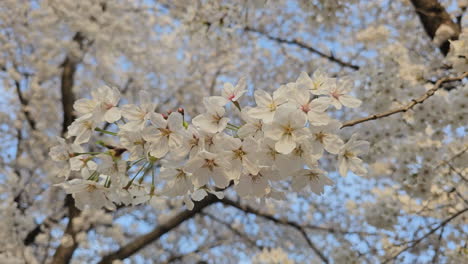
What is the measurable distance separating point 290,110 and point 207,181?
32 cm

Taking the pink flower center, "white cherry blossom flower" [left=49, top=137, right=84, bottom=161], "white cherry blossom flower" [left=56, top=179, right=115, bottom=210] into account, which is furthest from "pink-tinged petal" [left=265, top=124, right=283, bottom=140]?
"white cherry blossom flower" [left=49, top=137, right=84, bottom=161]

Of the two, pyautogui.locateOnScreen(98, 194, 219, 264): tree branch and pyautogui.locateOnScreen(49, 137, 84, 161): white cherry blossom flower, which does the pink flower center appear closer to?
pyautogui.locateOnScreen(49, 137, 84, 161): white cherry blossom flower

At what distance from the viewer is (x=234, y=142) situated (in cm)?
106

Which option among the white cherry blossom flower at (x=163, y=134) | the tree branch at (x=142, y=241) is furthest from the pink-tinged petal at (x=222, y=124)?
the tree branch at (x=142, y=241)

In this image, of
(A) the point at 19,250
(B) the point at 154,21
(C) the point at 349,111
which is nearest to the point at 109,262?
(A) the point at 19,250

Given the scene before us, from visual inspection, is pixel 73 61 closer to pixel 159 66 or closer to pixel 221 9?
pixel 159 66

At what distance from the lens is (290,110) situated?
103cm

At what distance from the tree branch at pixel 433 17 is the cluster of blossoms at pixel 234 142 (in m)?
2.13

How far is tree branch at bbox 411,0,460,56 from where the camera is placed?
292 cm

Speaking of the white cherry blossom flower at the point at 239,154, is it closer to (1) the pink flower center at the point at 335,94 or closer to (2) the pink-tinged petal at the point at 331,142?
(2) the pink-tinged petal at the point at 331,142

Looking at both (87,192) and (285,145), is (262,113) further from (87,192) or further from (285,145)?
(87,192)

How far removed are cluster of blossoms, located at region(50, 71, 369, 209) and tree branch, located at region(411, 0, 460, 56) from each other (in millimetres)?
2130

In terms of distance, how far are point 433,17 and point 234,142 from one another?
8.71 feet

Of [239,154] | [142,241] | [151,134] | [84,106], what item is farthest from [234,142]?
[142,241]
